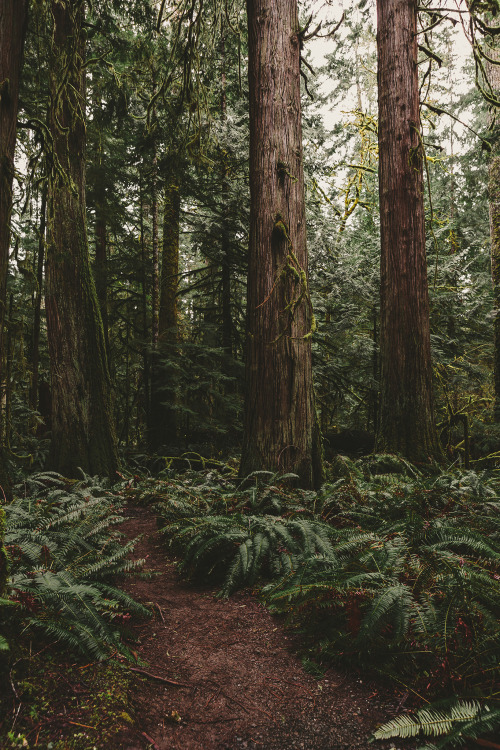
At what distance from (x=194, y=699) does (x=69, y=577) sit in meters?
0.92

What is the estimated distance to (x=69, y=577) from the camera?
2.36 meters

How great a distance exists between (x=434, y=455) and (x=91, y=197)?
9.88 meters

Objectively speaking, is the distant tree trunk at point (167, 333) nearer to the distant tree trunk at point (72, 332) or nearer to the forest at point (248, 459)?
the forest at point (248, 459)

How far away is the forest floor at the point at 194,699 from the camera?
1568mm

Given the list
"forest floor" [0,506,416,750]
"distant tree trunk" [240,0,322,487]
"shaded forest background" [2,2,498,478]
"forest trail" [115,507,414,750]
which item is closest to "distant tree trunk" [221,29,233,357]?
"shaded forest background" [2,2,498,478]

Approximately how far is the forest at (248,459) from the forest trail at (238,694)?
1cm

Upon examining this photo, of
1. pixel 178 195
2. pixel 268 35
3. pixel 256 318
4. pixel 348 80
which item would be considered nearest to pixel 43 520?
pixel 256 318

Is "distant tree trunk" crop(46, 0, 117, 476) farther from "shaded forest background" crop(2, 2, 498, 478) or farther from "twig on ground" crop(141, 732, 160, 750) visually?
"twig on ground" crop(141, 732, 160, 750)

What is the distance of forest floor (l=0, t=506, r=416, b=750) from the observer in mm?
1568

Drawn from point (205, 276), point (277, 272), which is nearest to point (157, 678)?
point (277, 272)

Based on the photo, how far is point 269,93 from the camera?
16.4 ft

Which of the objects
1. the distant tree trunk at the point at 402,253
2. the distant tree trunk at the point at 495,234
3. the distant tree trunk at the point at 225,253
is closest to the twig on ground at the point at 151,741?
the distant tree trunk at the point at 402,253

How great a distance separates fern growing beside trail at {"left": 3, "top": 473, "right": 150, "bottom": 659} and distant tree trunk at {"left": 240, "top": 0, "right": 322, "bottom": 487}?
198 cm

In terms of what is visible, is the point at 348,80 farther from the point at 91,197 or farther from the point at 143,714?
the point at 143,714
